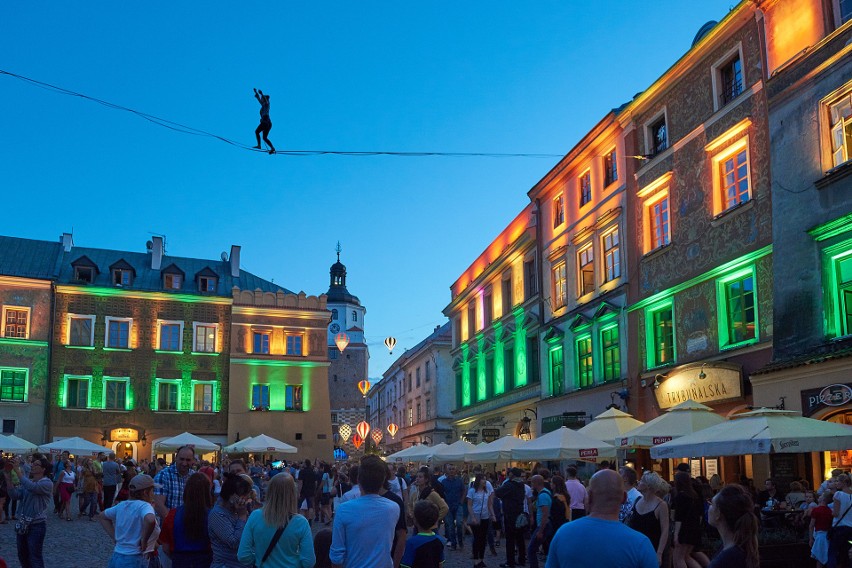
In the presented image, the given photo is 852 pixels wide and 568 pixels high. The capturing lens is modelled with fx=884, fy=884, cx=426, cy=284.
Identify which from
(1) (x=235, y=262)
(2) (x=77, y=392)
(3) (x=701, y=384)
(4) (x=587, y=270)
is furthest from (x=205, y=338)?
(3) (x=701, y=384)

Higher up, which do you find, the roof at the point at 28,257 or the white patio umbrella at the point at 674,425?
the roof at the point at 28,257

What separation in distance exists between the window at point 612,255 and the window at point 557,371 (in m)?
4.75

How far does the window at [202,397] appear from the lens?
50375 mm

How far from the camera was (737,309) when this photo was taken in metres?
21.1

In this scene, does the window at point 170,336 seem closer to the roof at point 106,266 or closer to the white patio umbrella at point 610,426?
→ the roof at point 106,266

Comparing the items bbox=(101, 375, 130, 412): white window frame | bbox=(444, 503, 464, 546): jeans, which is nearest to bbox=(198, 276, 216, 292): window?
bbox=(101, 375, 130, 412): white window frame

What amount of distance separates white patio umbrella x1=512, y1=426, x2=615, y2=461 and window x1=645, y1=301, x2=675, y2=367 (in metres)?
5.11

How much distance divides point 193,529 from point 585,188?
2464cm

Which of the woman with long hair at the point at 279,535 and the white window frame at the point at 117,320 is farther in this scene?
the white window frame at the point at 117,320

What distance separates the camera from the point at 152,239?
2141 inches

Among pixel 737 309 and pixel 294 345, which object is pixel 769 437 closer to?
pixel 737 309

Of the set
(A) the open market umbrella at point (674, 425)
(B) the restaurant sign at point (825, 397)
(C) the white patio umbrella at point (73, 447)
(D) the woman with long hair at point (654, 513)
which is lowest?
(D) the woman with long hair at point (654, 513)

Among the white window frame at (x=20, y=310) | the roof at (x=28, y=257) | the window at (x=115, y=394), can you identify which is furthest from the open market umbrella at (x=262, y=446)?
the roof at (x=28, y=257)

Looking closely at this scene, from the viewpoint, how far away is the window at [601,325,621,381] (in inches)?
1077
